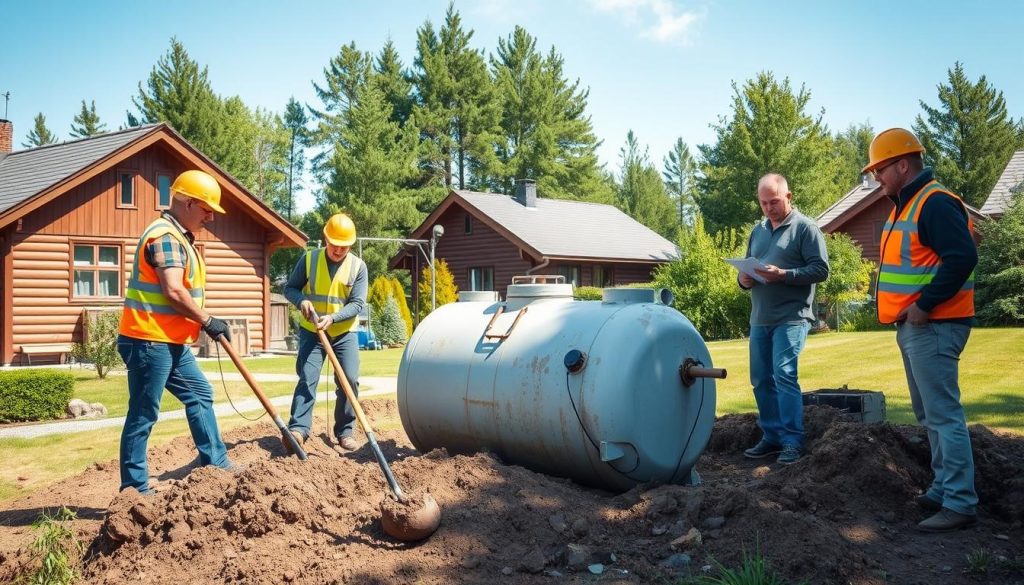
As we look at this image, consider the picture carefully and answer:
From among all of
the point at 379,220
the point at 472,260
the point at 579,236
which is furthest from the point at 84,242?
the point at 379,220

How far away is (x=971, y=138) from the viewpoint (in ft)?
160

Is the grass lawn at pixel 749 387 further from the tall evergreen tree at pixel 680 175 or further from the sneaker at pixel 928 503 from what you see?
the tall evergreen tree at pixel 680 175

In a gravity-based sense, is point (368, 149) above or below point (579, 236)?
above

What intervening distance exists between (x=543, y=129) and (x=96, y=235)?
32.6m

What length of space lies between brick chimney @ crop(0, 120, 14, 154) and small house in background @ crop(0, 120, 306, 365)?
394cm

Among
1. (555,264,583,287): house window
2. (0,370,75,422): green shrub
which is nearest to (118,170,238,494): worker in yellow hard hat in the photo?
(0,370,75,422): green shrub

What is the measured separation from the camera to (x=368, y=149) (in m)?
44.2

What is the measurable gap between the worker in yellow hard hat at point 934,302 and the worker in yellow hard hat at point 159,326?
4204mm

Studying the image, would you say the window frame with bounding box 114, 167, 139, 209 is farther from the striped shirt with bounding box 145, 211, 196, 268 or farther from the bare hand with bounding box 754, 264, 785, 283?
the bare hand with bounding box 754, 264, 785, 283

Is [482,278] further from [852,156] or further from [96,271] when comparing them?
[852,156]

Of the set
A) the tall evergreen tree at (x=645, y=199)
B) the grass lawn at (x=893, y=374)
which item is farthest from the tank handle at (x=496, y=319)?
the tall evergreen tree at (x=645, y=199)

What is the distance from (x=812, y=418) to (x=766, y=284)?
139cm

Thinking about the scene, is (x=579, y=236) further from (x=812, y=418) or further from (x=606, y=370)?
(x=606, y=370)

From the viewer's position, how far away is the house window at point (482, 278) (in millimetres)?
34219
